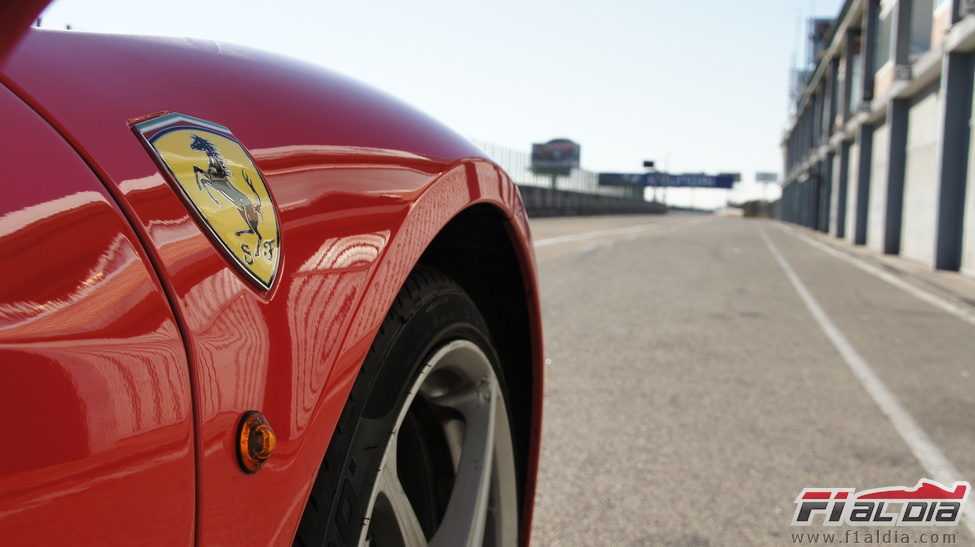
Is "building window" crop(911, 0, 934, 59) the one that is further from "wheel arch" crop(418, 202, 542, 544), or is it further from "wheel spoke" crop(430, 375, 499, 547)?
"wheel spoke" crop(430, 375, 499, 547)

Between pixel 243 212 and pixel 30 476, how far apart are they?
390 mm

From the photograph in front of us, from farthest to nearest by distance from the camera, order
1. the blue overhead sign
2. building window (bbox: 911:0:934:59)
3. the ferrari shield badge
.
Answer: the blue overhead sign, building window (bbox: 911:0:934:59), the ferrari shield badge

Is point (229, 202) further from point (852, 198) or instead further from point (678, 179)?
point (678, 179)

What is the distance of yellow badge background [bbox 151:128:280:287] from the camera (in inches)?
34.6

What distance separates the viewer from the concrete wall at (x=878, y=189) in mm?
18491

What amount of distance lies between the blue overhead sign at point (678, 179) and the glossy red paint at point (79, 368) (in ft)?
435

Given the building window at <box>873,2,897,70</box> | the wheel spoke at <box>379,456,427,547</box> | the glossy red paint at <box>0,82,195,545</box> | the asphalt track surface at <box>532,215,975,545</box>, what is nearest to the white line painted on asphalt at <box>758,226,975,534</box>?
the asphalt track surface at <box>532,215,975,545</box>

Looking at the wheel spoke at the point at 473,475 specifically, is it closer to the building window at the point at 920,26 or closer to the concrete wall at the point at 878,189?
the concrete wall at the point at 878,189

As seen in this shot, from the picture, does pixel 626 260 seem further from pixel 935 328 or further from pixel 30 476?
pixel 30 476

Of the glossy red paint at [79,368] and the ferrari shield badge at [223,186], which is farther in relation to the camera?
the ferrari shield badge at [223,186]

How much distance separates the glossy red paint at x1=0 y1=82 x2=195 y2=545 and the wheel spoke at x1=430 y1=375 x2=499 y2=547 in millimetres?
749

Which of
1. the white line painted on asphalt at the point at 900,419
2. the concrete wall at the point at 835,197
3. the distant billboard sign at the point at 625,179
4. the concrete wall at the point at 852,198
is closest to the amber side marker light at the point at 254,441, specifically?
the white line painted on asphalt at the point at 900,419

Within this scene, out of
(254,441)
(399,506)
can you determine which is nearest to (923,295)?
(399,506)

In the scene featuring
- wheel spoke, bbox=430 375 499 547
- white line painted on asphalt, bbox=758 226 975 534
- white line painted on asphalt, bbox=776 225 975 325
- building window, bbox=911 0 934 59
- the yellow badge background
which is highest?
building window, bbox=911 0 934 59
